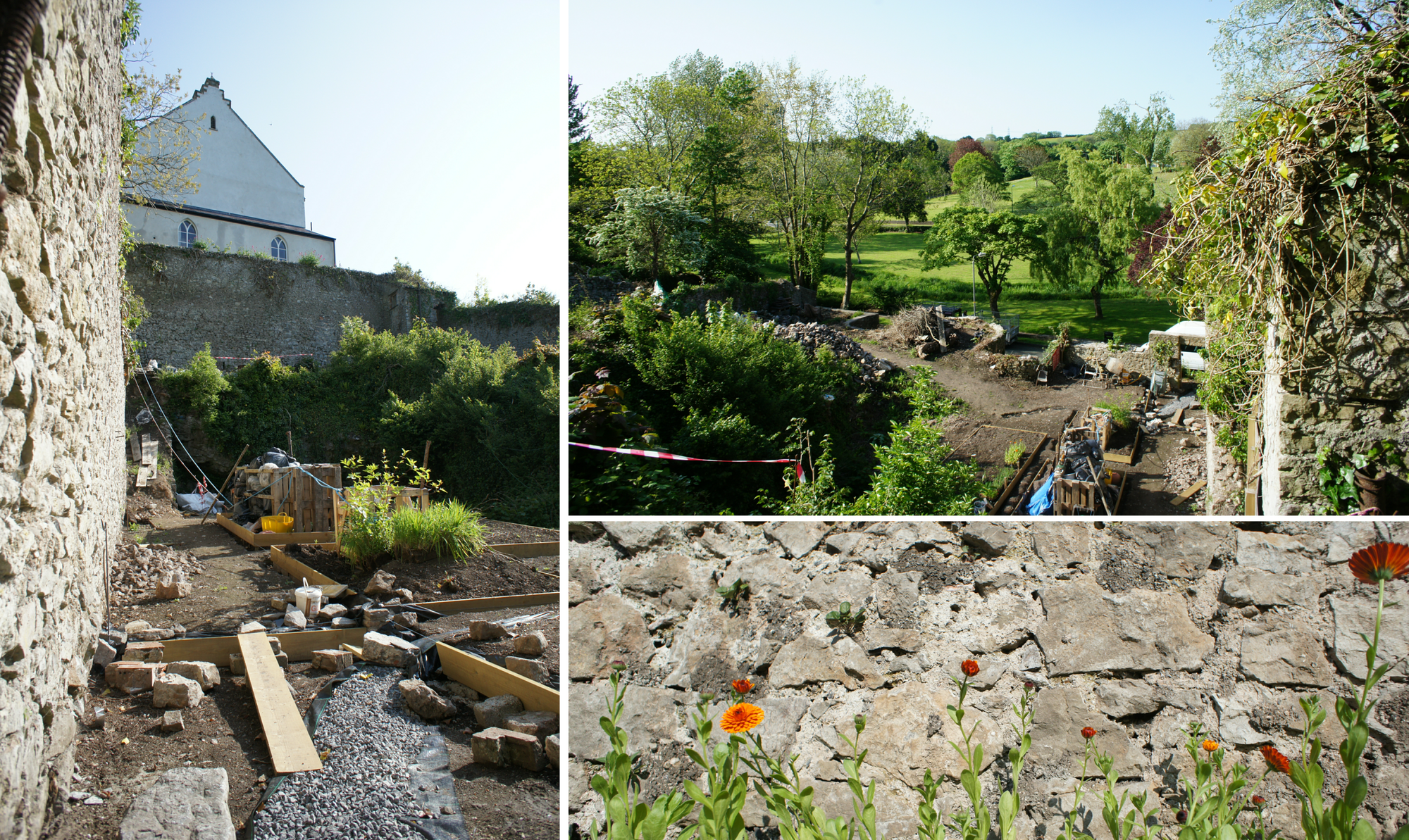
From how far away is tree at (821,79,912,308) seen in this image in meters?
3.37

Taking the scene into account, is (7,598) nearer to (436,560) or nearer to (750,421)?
(750,421)

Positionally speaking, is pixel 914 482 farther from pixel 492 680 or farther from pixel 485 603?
pixel 485 603

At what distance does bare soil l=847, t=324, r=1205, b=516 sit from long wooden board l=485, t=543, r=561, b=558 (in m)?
3.62

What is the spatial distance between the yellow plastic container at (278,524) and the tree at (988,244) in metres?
6.50

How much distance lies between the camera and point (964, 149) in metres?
3.77

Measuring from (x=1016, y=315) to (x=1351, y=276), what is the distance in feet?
5.05

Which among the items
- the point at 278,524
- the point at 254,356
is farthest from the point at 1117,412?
the point at 254,356

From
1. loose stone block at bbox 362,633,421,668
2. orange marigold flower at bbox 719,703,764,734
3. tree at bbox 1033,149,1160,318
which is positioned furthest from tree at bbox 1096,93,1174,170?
loose stone block at bbox 362,633,421,668

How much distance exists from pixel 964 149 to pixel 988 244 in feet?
1.83

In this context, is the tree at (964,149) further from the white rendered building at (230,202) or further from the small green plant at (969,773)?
the white rendered building at (230,202)

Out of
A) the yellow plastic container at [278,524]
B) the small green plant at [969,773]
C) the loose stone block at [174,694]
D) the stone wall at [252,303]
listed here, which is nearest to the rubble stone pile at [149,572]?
the yellow plastic container at [278,524]

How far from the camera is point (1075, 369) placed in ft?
12.6

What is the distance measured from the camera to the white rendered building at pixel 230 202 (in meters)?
16.9

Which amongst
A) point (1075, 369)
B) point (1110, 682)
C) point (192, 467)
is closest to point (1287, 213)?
point (1075, 369)
